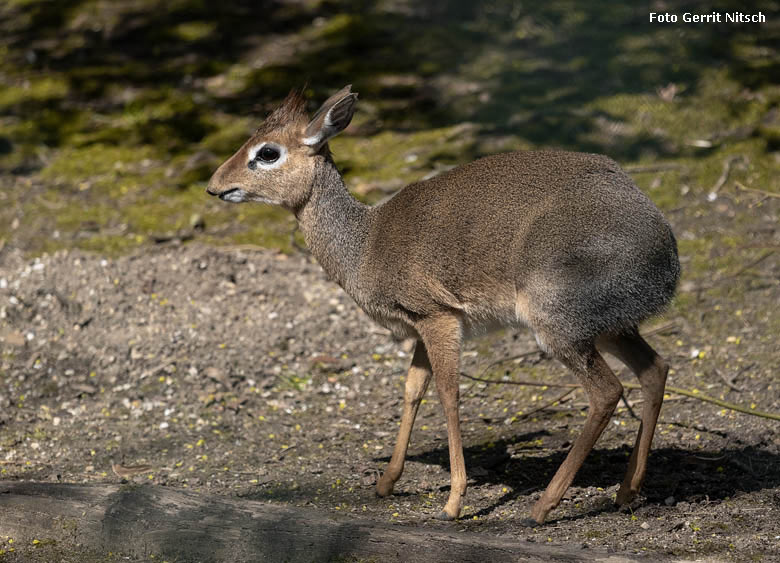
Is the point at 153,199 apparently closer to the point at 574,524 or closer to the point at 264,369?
the point at 264,369

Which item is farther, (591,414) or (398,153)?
(398,153)

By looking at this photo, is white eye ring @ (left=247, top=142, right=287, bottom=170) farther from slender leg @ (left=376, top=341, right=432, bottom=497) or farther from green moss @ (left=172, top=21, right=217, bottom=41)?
green moss @ (left=172, top=21, right=217, bottom=41)

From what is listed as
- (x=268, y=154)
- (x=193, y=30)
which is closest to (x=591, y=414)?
(x=268, y=154)

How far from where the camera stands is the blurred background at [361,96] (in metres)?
8.24

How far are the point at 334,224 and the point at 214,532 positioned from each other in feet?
6.01

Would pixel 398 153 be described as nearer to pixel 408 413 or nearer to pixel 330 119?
pixel 330 119

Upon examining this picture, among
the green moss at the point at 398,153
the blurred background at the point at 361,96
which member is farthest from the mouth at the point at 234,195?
the green moss at the point at 398,153

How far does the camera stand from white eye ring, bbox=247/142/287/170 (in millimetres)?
4977

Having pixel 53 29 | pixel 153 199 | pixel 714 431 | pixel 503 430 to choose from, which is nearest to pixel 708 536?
pixel 714 431

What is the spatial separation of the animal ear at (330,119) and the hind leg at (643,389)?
1629mm

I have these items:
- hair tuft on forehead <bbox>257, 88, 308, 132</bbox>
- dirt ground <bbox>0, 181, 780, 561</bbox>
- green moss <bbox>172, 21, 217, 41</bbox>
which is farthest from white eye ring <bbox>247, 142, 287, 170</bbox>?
green moss <bbox>172, 21, 217, 41</bbox>

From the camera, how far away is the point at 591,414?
4.39 meters

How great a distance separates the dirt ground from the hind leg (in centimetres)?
13

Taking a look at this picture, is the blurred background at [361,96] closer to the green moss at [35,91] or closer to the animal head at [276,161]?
the green moss at [35,91]
